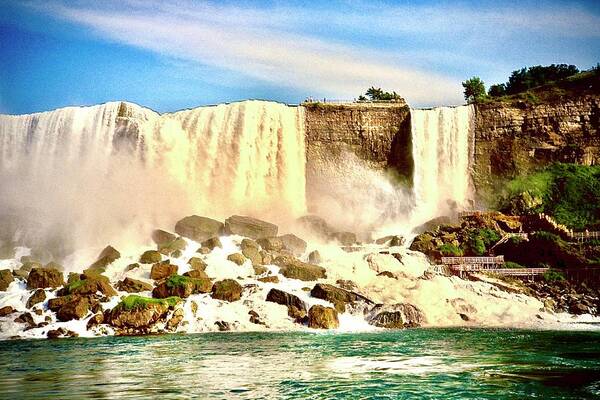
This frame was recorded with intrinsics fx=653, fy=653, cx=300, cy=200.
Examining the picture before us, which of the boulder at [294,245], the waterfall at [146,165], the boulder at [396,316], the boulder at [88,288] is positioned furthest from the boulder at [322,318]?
the waterfall at [146,165]

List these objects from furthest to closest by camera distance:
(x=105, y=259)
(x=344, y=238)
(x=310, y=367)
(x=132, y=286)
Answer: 1. (x=344, y=238)
2. (x=105, y=259)
3. (x=132, y=286)
4. (x=310, y=367)

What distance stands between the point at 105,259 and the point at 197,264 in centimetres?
533

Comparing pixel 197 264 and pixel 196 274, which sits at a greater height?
pixel 197 264

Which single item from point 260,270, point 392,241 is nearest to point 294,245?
point 260,270

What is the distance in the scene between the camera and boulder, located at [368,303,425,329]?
82.2 ft

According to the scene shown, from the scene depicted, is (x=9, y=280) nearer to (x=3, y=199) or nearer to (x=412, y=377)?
(x=3, y=199)

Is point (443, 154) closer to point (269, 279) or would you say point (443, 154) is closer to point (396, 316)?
point (269, 279)

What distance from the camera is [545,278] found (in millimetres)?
32750

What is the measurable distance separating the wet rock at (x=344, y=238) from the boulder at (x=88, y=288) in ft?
58.4

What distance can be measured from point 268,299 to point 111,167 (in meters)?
21.9

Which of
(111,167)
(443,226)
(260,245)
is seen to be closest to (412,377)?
(260,245)

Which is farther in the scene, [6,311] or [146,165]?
[146,165]

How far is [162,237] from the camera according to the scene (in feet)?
123

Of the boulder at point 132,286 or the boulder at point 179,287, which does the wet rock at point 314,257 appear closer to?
the boulder at point 179,287
